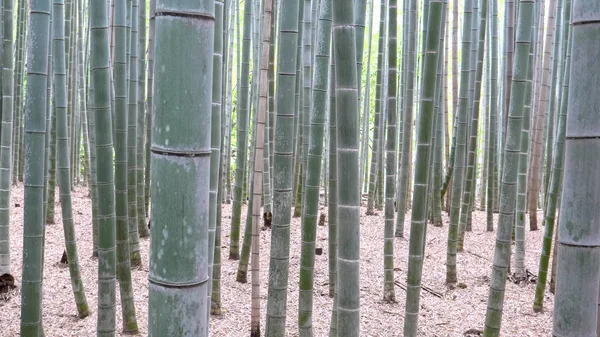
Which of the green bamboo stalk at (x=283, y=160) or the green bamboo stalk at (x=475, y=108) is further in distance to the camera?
the green bamboo stalk at (x=475, y=108)

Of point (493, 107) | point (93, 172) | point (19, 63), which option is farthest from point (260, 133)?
point (19, 63)

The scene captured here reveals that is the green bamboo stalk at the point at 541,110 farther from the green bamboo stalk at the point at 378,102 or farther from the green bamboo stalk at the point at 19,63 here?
the green bamboo stalk at the point at 19,63

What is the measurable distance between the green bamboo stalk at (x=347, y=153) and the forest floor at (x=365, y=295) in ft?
6.52

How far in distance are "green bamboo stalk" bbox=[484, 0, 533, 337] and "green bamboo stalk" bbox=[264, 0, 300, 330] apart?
94 centimetres

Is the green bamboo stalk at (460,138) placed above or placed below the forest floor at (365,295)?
above

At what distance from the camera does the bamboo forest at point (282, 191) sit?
99cm

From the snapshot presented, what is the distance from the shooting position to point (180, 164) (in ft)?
3.15

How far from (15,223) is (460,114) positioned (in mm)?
4592

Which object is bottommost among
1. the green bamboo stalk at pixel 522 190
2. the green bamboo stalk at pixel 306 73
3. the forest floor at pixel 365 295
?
the forest floor at pixel 365 295

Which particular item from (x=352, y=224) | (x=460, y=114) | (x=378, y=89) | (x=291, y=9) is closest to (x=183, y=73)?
(x=352, y=224)

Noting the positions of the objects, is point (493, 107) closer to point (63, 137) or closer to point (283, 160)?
point (283, 160)

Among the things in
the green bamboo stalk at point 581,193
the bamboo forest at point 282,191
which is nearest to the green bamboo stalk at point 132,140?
the bamboo forest at point 282,191

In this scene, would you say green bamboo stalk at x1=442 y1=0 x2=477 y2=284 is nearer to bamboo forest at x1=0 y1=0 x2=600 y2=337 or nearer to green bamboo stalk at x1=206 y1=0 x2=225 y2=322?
bamboo forest at x1=0 y1=0 x2=600 y2=337

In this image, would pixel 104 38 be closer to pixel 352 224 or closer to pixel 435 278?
pixel 352 224
